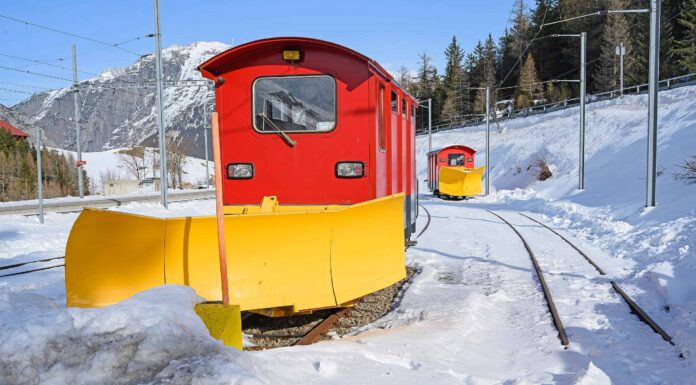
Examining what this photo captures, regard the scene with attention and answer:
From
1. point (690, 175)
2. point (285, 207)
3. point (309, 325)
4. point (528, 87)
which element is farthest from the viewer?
point (528, 87)

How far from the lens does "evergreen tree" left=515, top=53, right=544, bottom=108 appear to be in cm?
6256

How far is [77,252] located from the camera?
443 cm

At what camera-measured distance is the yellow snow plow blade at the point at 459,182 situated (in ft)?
87.5

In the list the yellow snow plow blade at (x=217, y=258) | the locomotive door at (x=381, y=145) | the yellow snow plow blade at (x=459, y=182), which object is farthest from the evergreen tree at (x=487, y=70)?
the yellow snow plow blade at (x=217, y=258)

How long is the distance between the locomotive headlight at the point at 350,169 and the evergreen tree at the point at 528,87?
61.0 metres

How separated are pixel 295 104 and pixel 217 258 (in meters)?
2.29

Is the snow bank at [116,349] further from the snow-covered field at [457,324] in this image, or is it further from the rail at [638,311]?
the rail at [638,311]

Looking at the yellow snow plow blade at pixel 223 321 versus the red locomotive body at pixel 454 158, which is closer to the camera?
the yellow snow plow blade at pixel 223 321

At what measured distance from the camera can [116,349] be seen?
2.74m

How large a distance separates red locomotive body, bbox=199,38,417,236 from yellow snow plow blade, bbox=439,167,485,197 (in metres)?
21.1

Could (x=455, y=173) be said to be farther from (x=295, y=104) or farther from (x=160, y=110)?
(x=295, y=104)

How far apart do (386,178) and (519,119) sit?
5022 centimetres

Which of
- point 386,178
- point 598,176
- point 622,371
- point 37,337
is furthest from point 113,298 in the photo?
point 598,176

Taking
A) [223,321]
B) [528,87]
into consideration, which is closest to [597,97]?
[528,87]
